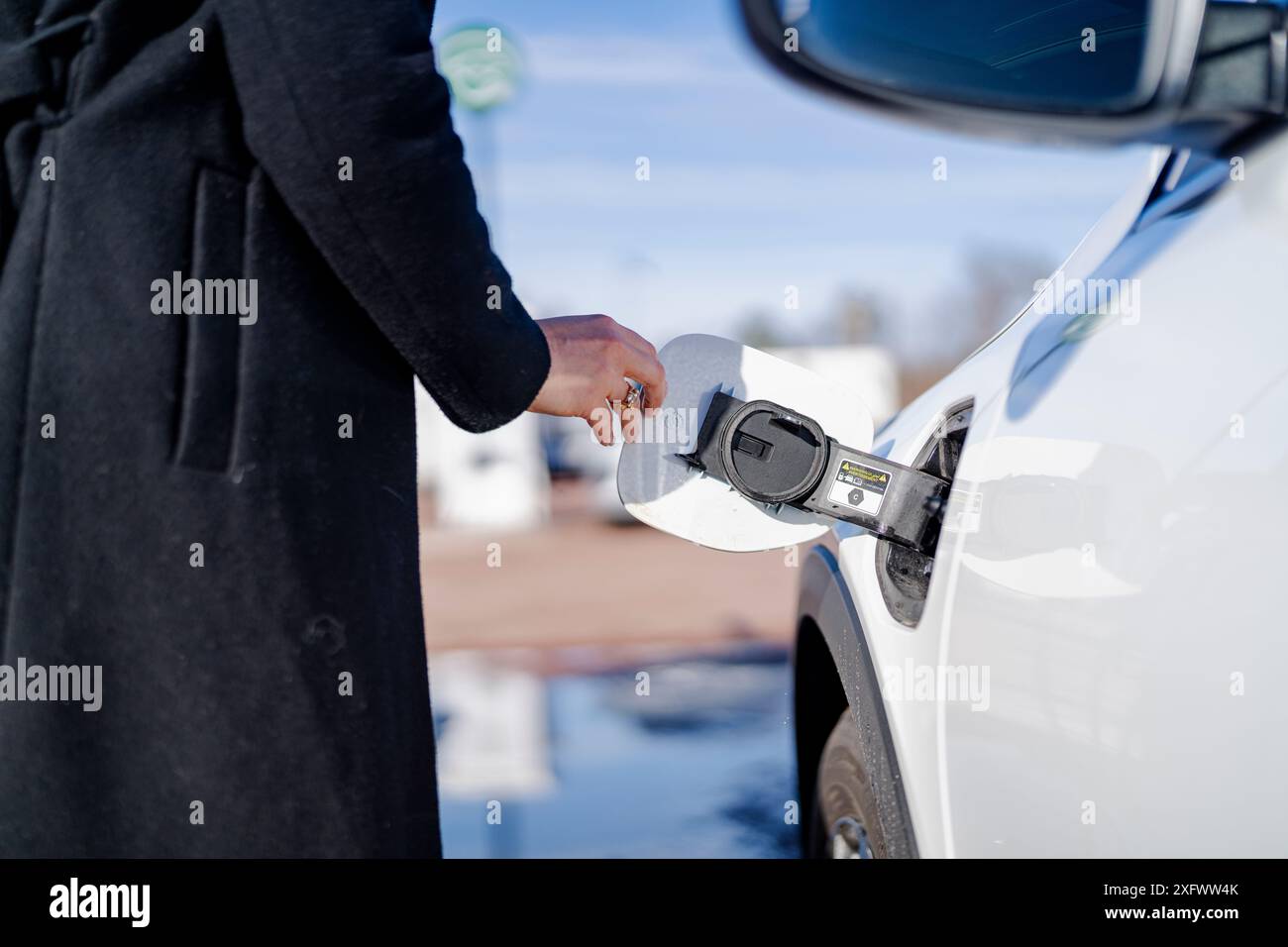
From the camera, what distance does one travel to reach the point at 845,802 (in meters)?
2.09

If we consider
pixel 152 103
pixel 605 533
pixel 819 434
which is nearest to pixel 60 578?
pixel 152 103

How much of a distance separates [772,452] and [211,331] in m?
0.78

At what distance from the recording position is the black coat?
135cm

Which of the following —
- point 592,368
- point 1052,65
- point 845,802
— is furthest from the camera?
point 845,802

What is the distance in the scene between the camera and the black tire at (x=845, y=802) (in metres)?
1.90

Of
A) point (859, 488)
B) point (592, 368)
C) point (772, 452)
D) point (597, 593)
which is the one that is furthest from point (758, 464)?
point (597, 593)

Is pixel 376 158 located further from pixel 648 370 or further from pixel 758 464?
pixel 758 464

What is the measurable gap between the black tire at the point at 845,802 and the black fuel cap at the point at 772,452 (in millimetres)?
413

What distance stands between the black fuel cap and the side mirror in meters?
0.62

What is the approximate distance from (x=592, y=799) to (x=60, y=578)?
14.8 ft

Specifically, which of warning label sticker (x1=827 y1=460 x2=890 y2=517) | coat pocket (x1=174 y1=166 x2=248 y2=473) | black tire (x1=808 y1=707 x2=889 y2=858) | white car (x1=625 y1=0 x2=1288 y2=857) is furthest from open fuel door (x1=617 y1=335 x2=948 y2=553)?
coat pocket (x1=174 y1=166 x2=248 y2=473)

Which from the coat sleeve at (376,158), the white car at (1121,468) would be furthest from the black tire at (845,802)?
the coat sleeve at (376,158)

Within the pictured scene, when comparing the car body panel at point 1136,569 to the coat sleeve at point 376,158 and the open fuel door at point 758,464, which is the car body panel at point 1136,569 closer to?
the open fuel door at point 758,464

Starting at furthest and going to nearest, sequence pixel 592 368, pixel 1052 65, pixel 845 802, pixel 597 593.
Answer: pixel 597 593 → pixel 845 802 → pixel 592 368 → pixel 1052 65
